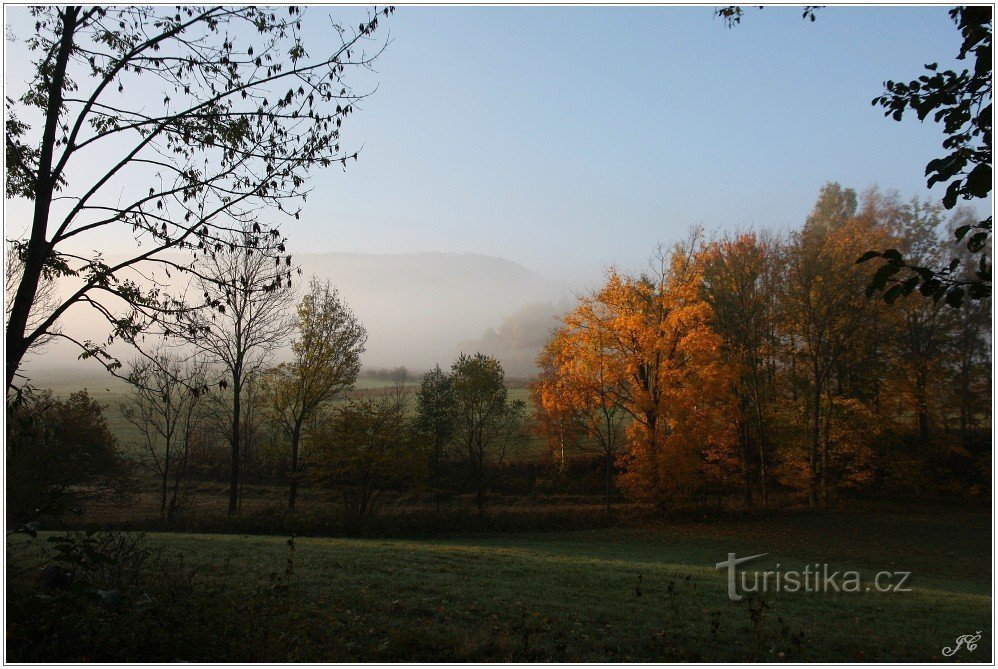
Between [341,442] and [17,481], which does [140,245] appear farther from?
[341,442]

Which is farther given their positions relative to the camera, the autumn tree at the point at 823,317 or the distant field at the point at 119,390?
the distant field at the point at 119,390

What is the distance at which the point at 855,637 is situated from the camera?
6.71 metres

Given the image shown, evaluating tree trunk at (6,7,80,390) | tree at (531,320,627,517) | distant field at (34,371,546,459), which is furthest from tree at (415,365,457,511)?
tree trunk at (6,7,80,390)

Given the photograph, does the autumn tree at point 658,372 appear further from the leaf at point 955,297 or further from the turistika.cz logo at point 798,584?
the leaf at point 955,297

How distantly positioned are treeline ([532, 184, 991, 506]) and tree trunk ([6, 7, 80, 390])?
1723 centimetres

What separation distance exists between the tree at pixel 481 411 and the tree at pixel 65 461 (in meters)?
14.0

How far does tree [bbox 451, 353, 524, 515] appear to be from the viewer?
2775cm

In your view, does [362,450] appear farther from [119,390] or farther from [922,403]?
[119,390]

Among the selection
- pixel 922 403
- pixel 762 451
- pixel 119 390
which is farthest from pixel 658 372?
pixel 119 390

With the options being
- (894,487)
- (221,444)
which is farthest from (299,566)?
(221,444)

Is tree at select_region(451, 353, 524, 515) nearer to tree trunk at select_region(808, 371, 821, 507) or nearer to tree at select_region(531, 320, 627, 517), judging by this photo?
tree at select_region(531, 320, 627, 517)

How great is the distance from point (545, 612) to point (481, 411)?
21.3m

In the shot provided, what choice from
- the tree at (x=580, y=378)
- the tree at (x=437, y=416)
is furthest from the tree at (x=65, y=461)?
the tree at (x=580, y=378)

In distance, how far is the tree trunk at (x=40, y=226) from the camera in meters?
4.64
